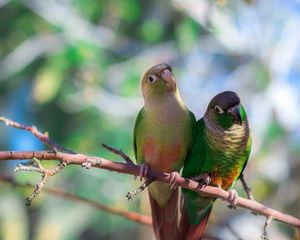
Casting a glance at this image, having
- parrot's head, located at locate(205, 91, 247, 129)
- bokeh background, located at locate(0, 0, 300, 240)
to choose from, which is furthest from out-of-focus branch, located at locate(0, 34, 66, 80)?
parrot's head, located at locate(205, 91, 247, 129)

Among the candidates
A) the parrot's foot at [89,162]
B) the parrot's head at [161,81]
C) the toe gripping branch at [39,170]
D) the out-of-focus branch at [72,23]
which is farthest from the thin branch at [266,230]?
the out-of-focus branch at [72,23]

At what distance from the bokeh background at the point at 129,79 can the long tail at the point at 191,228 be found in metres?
4.04

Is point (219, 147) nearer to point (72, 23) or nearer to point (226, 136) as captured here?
point (226, 136)

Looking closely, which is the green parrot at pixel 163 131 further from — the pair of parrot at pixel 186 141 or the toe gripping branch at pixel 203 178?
the toe gripping branch at pixel 203 178

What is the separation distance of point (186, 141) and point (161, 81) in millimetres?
339

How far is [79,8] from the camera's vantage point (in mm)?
10625

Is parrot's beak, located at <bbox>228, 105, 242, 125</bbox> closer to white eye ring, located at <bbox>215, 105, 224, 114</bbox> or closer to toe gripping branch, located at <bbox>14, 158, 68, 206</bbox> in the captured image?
white eye ring, located at <bbox>215, 105, 224, 114</bbox>

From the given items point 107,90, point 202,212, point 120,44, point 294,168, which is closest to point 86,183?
point 107,90

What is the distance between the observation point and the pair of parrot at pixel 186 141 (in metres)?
3.30

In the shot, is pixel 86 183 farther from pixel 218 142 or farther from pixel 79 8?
pixel 218 142

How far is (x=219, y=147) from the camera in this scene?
3355 millimetres

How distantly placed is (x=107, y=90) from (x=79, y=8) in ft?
4.60

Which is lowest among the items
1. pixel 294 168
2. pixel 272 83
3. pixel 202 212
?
pixel 202 212

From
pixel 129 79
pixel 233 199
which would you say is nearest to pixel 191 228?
pixel 233 199
